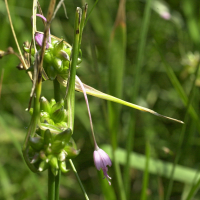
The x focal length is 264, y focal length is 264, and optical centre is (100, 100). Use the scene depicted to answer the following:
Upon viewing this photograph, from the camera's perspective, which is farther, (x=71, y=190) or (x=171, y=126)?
(x=171, y=126)

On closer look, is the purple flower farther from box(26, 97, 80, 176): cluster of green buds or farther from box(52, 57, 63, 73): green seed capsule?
box(52, 57, 63, 73): green seed capsule

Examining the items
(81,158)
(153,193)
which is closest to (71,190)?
(81,158)

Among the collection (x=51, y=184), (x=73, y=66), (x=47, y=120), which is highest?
(x=73, y=66)

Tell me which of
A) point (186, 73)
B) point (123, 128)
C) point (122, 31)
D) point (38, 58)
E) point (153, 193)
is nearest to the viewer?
point (38, 58)

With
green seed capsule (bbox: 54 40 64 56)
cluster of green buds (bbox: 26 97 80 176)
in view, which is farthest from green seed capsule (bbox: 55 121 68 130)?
green seed capsule (bbox: 54 40 64 56)

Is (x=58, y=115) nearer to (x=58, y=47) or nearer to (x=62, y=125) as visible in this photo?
(x=62, y=125)

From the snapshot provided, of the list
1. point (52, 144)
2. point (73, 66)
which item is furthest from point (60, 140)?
point (73, 66)

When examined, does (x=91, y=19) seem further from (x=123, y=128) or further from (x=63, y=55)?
(x=63, y=55)
